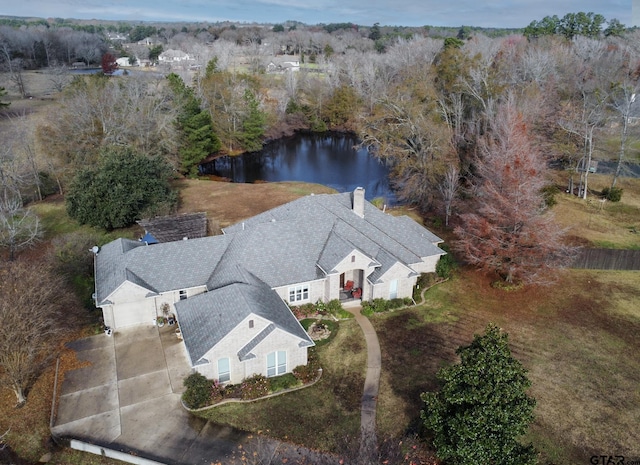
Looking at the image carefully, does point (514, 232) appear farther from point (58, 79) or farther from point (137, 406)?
point (58, 79)

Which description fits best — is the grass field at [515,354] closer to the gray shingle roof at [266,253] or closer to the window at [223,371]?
the window at [223,371]

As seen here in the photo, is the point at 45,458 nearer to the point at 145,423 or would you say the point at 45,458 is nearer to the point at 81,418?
the point at 81,418

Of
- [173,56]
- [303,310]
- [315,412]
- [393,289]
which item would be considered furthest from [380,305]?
[173,56]

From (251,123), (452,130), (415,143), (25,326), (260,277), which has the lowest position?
(260,277)

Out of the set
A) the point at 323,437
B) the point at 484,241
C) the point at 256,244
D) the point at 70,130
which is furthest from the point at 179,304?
the point at 70,130

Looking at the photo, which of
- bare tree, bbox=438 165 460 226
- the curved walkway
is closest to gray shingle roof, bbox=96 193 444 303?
the curved walkway

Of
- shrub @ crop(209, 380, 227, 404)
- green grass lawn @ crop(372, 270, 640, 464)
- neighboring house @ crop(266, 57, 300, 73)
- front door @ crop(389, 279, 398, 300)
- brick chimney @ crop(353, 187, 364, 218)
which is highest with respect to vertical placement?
neighboring house @ crop(266, 57, 300, 73)

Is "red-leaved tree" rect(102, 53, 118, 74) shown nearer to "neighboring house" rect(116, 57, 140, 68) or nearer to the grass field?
"neighboring house" rect(116, 57, 140, 68)
